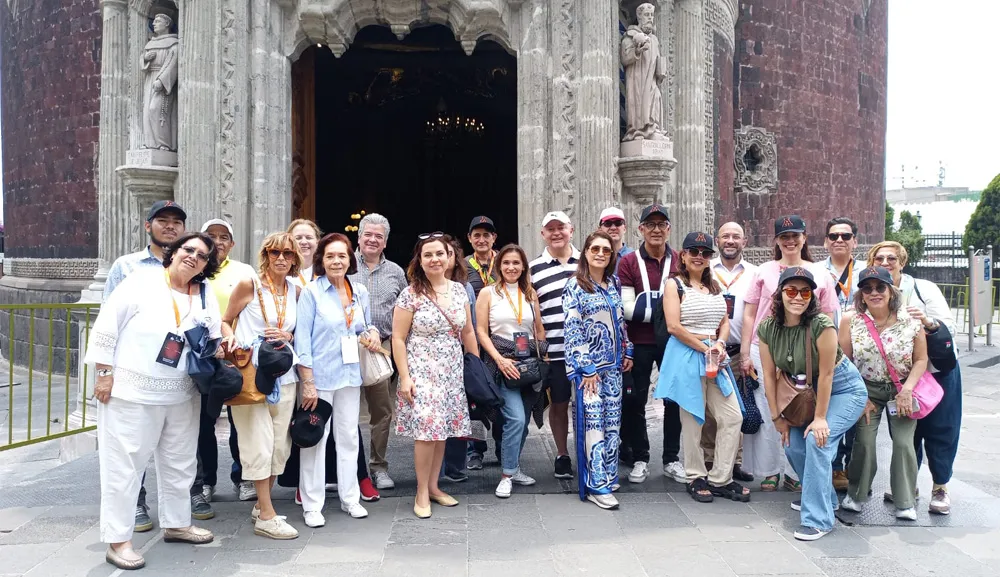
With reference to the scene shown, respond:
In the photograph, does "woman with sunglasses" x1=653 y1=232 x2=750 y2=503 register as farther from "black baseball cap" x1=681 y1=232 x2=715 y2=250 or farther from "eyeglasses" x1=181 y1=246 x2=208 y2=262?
"eyeglasses" x1=181 y1=246 x2=208 y2=262

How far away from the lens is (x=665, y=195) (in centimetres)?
752

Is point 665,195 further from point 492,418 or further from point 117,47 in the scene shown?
point 117,47

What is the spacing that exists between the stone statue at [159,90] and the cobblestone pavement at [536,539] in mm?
3463

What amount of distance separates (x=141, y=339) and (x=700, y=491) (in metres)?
3.29

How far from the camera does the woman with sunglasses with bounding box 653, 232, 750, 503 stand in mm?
4453

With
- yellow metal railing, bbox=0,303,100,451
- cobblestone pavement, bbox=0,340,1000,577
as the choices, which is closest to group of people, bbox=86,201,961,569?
cobblestone pavement, bbox=0,340,1000,577

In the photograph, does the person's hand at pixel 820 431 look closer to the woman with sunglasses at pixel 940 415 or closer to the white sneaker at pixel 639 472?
the woman with sunglasses at pixel 940 415

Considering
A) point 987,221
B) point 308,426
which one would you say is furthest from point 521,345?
point 987,221

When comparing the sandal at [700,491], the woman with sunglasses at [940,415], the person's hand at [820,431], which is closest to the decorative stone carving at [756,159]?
the woman with sunglasses at [940,415]

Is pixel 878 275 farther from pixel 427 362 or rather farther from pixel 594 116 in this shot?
pixel 594 116

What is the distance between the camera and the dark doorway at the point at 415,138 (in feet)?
43.3

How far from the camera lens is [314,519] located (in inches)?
161

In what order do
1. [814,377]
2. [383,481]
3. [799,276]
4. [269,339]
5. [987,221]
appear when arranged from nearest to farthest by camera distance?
[269,339] < [799,276] < [814,377] < [383,481] < [987,221]

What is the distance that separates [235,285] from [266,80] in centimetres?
363
